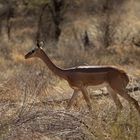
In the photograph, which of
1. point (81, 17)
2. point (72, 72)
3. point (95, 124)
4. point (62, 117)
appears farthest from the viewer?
point (81, 17)

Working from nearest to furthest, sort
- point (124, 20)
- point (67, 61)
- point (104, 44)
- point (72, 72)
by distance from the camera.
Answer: point (72, 72) → point (67, 61) → point (104, 44) → point (124, 20)

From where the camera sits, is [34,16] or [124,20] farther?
[34,16]

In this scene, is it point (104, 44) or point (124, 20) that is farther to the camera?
point (124, 20)

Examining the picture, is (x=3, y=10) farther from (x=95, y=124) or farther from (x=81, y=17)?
(x=95, y=124)

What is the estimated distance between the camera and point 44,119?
6.65 m

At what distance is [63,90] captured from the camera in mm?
11898

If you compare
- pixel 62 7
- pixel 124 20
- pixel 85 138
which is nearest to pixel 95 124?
pixel 85 138

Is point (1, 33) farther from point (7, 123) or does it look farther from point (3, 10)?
point (7, 123)

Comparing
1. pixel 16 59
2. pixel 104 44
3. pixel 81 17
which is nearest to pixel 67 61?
pixel 16 59

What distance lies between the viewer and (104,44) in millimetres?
24438

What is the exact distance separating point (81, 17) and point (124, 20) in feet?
15.8

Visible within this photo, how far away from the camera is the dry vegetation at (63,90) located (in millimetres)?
6371

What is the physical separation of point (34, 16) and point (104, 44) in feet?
38.4

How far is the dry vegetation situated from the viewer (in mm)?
6371
